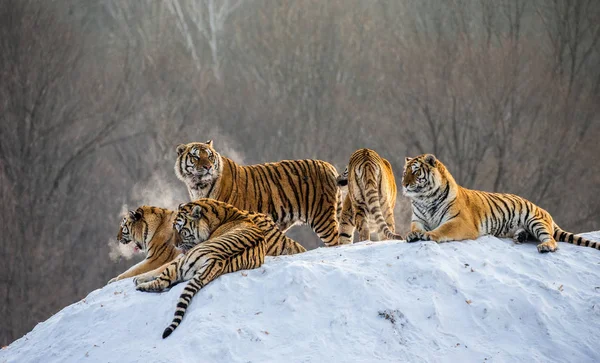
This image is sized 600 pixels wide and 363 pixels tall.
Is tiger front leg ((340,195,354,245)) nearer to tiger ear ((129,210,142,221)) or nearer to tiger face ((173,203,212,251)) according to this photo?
tiger face ((173,203,212,251))

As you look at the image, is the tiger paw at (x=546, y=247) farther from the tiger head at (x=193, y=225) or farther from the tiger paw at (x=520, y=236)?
the tiger head at (x=193, y=225)

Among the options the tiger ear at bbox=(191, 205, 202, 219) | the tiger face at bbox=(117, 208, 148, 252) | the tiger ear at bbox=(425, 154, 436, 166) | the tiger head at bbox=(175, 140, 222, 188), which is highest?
the tiger ear at bbox=(425, 154, 436, 166)

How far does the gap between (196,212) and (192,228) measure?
0.47 ft

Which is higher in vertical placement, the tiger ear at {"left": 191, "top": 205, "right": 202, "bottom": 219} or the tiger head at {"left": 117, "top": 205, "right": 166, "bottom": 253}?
the tiger ear at {"left": 191, "top": 205, "right": 202, "bottom": 219}

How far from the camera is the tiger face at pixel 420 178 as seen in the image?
24.5 feet

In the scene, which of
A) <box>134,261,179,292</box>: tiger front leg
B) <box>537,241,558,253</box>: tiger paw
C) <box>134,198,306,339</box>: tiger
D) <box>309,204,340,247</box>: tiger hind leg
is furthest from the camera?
<box>309,204,340,247</box>: tiger hind leg

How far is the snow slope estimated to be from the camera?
5863 mm

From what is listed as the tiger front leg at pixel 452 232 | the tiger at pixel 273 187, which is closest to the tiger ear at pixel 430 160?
the tiger front leg at pixel 452 232

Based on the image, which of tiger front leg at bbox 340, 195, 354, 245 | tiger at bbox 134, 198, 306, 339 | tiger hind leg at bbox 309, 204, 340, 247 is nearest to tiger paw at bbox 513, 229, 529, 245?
tiger front leg at bbox 340, 195, 354, 245

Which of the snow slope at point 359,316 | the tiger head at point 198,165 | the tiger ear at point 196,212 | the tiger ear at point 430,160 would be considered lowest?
the snow slope at point 359,316

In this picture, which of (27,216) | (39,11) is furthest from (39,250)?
(39,11)

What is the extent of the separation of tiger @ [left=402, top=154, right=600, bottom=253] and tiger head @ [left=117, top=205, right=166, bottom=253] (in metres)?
2.43

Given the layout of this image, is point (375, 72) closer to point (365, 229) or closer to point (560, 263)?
point (365, 229)

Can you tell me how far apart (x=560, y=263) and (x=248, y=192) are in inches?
134
